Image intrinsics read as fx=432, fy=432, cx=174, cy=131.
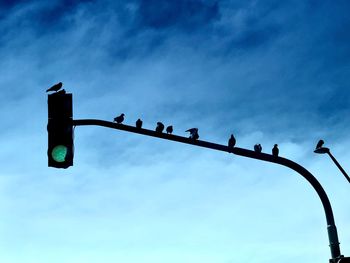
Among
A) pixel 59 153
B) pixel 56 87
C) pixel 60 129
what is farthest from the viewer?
pixel 56 87

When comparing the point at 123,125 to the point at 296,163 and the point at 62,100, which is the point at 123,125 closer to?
the point at 62,100

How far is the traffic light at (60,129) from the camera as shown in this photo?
4.73 m

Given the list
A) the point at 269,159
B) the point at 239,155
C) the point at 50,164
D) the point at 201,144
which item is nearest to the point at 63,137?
the point at 50,164

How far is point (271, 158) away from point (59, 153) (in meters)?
2.61

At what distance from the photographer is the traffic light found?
4.73 metres

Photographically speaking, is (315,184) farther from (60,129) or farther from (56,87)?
(56,87)

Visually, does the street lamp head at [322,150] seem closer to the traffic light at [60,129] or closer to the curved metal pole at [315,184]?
the curved metal pole at [315,184]

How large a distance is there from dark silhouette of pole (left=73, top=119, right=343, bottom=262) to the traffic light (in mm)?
222

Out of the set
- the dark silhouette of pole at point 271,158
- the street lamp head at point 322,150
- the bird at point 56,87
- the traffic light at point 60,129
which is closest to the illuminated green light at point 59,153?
the traffic light at point 60,129

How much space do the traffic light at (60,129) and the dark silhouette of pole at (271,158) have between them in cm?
22

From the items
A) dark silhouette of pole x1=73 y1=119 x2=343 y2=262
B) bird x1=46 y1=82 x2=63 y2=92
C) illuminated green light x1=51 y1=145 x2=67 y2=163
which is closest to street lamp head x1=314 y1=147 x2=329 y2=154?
dark silhouette of pole x1=73 y1=119 x2=343 y2=262

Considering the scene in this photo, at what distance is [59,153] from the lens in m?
4.74

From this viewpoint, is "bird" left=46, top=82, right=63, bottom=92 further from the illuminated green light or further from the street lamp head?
the street lamp head

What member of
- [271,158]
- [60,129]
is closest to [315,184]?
[271,158]
